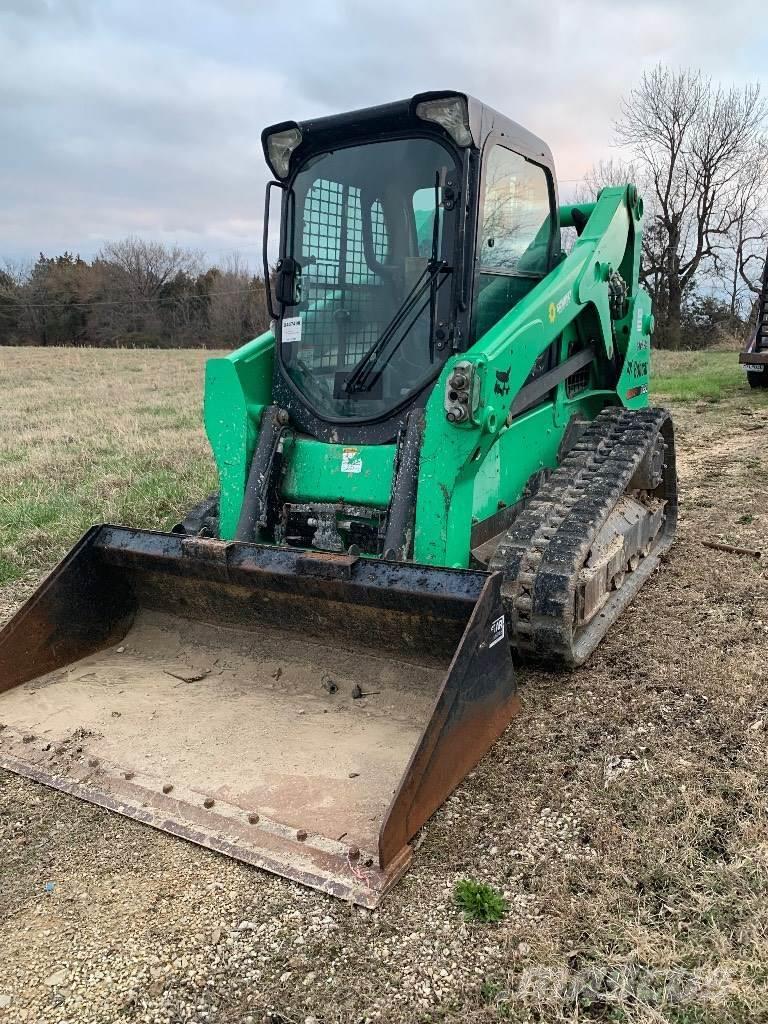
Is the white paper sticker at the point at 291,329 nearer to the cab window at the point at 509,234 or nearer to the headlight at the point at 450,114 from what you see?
the cab window at the point at 509,234

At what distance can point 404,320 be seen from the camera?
4.02m

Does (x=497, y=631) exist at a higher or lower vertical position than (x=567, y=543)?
lower

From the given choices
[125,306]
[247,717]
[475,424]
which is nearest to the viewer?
[247,717]

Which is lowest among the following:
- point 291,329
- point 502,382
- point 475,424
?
point 475,424

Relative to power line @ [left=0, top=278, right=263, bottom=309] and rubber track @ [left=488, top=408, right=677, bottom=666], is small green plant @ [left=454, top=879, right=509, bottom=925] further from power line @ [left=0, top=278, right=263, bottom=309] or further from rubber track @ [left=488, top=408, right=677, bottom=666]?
power line @ [left=0, top=278, right=263, bottom=309]

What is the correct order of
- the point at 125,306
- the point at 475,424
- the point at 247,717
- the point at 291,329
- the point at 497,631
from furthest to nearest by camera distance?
1. the point at 125,306
2. the point at 291,329
3. the point at 475,424
4. the point at 247,717
5. the point at 497,631

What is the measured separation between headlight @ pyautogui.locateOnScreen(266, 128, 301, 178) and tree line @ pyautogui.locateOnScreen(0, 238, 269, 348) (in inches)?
1638

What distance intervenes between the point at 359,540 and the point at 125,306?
5112cm

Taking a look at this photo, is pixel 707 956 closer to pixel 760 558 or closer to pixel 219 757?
pixel 219 757

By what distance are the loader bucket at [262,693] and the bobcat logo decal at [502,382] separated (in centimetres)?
98

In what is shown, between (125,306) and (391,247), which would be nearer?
(391,247)

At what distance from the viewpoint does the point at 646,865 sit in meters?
2.56

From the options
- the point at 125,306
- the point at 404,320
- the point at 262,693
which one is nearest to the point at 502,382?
the point at 404,320

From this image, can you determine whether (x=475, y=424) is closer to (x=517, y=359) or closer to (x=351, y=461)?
(x=517, y=359)
